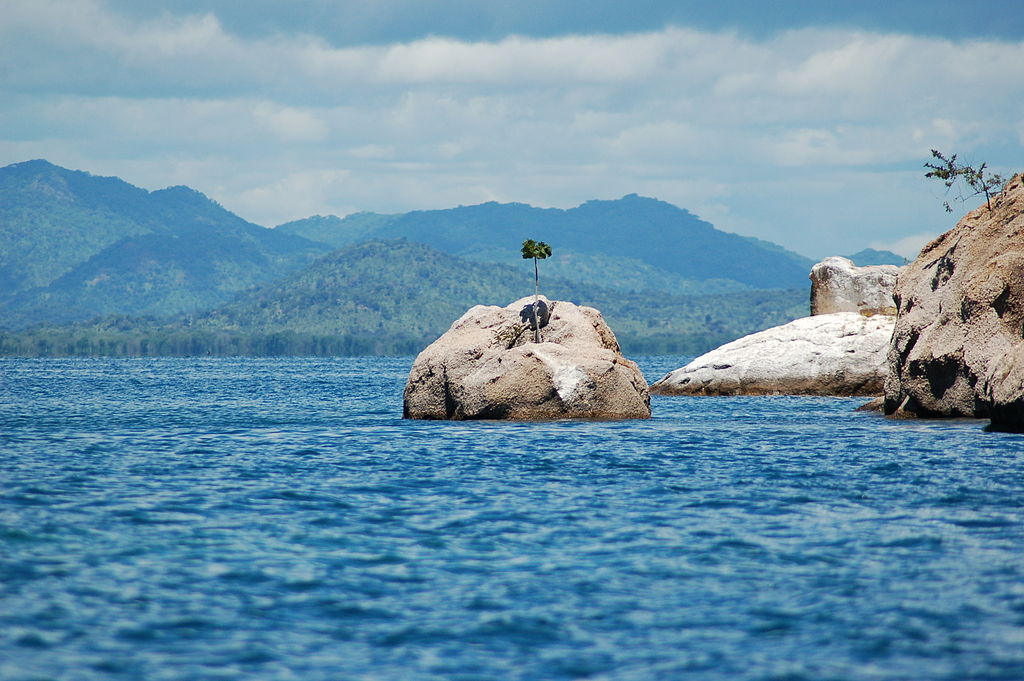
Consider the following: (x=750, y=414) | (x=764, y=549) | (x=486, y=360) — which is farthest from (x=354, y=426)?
(x=764, y=549)

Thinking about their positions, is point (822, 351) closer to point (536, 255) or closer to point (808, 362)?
point (808, 362)

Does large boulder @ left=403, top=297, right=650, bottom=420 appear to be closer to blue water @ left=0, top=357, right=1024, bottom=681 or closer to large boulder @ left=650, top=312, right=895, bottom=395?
blue water @ left=0, top=357, right=1024, bottom=681

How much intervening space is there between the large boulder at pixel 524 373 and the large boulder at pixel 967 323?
8.41 meters

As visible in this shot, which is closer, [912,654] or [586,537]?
[912,654]

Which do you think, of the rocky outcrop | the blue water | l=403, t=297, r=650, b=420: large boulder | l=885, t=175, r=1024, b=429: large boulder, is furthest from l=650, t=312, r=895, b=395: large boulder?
the blue water

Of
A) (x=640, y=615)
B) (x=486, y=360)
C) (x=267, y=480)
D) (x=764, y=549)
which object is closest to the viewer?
(x=640, y=615)

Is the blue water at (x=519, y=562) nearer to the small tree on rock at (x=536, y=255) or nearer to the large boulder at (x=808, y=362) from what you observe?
the small tree on rock at (x=536, y=255)

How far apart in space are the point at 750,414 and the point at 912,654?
29532 millimetres

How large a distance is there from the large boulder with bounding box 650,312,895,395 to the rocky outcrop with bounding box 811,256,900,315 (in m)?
1.84

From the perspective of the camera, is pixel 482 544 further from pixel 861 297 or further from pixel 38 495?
pixel 861 297

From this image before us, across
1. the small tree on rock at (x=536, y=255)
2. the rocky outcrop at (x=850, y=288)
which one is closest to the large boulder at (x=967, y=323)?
the small tree on rock at (x=536, y=255)

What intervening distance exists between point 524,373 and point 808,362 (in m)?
20.2

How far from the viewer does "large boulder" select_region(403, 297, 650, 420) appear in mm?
33562

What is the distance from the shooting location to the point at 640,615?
11477mm
